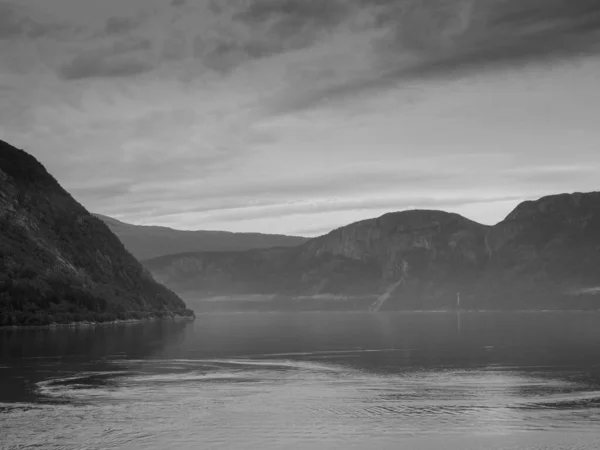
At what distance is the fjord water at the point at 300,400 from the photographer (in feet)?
204

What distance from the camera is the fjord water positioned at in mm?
62188

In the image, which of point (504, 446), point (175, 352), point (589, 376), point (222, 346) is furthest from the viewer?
point (222, 346)

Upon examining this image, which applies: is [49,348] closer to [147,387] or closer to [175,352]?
[175,352]

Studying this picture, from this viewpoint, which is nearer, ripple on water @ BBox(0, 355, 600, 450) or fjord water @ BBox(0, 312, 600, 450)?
fjord water @ BBox(0, 312, 600, 450)

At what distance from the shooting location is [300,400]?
82.4m

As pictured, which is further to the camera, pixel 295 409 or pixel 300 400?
pixel 300 400

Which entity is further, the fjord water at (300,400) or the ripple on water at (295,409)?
the ripple on water at (295,409)

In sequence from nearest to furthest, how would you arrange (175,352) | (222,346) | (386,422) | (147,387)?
(386,422)
(147,387)
(175,352)
(222,346)

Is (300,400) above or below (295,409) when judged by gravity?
above

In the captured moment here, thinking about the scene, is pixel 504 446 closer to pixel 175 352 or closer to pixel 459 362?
pixel 459 362

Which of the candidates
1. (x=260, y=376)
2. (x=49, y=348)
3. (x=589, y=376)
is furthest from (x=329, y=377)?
(x=49, y=348)

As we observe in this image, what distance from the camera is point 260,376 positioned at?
106375 millimetres

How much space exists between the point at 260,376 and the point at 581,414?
44.7 metres

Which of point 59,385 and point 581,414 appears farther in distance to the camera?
point 59,385
